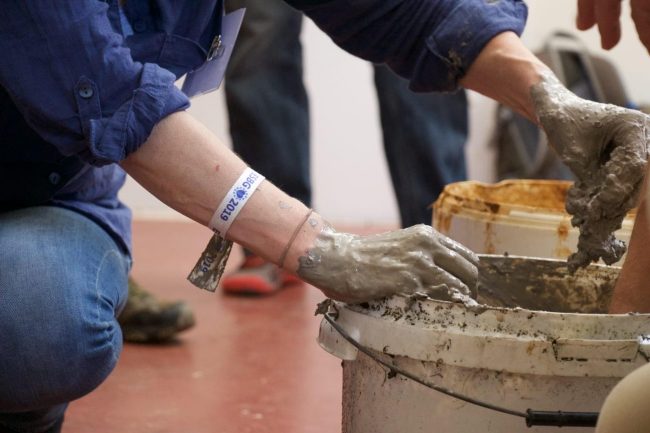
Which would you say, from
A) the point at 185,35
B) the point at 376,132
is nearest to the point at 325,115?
the point at 376,132

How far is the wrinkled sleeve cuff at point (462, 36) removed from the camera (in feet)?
4.75

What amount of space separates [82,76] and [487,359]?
19.9 inches

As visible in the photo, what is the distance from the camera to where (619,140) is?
1.24m

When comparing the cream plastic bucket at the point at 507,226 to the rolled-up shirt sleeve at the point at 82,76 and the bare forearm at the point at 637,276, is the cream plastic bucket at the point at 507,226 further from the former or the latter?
the rolled-up shirt sleeve at the point at 82,76

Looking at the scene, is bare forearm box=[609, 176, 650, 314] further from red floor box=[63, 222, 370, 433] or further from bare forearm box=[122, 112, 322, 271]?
red floor box=[63, 222, 370, 433]

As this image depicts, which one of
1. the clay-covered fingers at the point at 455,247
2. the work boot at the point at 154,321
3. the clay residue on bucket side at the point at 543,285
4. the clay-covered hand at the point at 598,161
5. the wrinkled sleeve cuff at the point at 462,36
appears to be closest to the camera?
the clay-covered fingers at the point at 455,247

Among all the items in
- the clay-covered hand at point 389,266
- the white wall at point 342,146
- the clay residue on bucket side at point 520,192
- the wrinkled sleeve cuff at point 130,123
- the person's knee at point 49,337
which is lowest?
the white wall at point 342,146

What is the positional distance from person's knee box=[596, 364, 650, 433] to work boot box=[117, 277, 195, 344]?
1457 mm

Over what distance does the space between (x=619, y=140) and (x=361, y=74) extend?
8.85 feet

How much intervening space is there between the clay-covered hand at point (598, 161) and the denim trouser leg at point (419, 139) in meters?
1.13

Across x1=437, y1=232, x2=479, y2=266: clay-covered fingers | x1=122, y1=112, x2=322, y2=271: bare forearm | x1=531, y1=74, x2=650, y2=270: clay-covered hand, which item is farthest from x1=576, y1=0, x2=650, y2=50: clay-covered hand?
x1=122, y1=112, x2=322, y2=271: bare forearm

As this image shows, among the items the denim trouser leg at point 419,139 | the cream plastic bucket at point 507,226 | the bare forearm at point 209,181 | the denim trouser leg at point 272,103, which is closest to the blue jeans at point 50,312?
the bare forearm at point 209,181

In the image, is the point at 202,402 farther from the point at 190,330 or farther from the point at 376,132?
the point at 376,132

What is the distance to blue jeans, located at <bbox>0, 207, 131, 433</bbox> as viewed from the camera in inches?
47.9
